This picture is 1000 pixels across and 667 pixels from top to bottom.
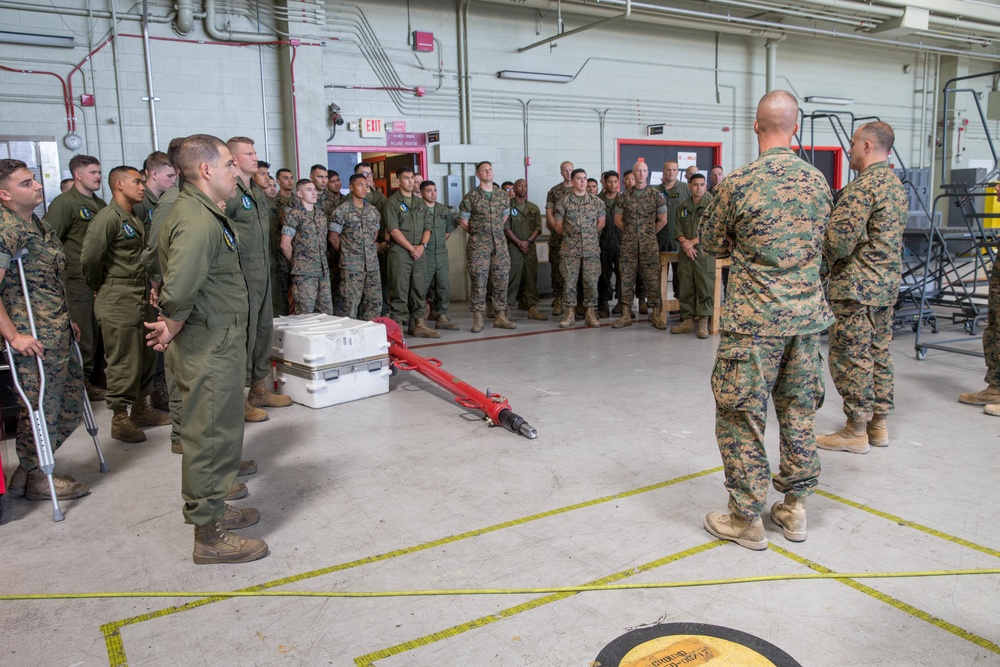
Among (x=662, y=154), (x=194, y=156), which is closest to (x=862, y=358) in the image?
(x=194, y=156)

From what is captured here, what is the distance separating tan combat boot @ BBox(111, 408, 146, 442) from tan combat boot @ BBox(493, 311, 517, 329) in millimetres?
4378

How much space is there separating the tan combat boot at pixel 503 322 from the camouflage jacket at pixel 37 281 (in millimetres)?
5061

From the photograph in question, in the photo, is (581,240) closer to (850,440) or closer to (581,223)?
(581,223)

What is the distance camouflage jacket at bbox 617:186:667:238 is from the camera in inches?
310

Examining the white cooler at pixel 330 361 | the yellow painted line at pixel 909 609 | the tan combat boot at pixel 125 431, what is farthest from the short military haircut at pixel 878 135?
the tan combat boot at pixel 125 431

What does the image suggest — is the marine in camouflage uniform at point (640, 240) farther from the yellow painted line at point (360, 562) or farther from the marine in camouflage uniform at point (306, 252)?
the yellow painted line at point (360, 562)

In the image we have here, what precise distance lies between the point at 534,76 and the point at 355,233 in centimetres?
462

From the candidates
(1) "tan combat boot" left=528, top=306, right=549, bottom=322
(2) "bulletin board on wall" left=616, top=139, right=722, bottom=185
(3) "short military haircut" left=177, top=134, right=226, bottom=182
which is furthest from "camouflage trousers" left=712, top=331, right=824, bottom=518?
(2) "bulletin board on wall" left=616, top=139, right=722, bottom=185

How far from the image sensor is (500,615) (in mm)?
2490

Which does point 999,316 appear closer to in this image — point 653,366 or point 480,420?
point 653,366

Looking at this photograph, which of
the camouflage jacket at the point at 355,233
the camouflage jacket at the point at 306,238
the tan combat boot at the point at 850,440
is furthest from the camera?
the camouflage jacket at the point at 355,233

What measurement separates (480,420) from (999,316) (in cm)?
328

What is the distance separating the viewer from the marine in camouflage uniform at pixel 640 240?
792 centimetres

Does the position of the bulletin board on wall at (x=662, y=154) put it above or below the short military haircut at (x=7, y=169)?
above
